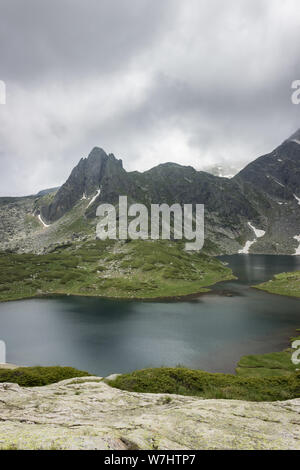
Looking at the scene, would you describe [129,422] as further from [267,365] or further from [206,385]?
[267,365]

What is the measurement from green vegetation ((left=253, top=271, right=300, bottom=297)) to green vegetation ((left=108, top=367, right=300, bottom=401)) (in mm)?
119616

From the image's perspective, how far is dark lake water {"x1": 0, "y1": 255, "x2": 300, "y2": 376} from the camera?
65.7 metres

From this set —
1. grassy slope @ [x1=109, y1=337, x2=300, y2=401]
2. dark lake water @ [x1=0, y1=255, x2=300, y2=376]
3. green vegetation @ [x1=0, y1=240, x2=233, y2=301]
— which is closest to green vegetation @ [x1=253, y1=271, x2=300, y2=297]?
dark lake water @ [x1=0, y1=255, x2=300, y2=376]

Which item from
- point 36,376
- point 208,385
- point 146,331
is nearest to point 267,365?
point 146,331

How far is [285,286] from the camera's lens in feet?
469

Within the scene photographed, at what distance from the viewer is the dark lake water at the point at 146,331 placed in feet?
216

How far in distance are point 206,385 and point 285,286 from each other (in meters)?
138

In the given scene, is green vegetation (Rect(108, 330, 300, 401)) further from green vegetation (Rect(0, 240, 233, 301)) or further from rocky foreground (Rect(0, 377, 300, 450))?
green vegetation (Rect(0, 240, 233, 301))

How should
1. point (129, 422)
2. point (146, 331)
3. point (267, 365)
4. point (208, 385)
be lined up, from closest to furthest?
1. point (129, 422)
2. point (208, 385)
3. point (267, 365)
4. point (146, 331)

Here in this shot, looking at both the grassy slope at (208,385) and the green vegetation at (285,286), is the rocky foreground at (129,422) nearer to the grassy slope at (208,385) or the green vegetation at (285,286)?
the grassy slope at (208,385)

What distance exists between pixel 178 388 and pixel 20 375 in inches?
726

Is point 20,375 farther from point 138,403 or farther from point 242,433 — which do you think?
point 242,433

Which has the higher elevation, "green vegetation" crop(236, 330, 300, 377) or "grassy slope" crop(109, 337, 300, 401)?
"grassy slope" crop(109, 337, 300, 401)
